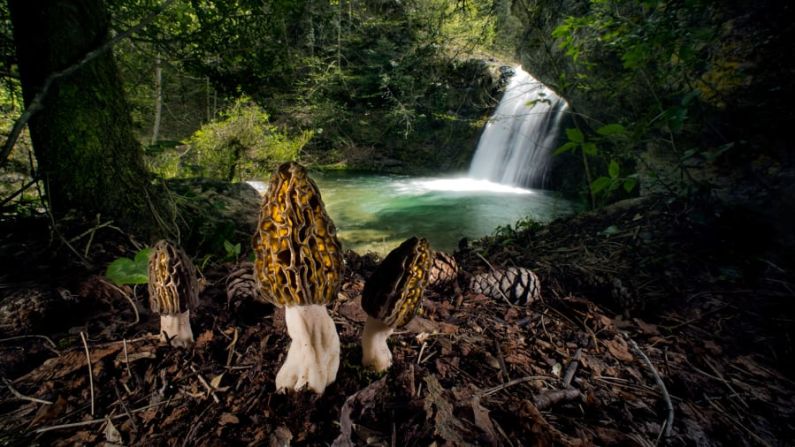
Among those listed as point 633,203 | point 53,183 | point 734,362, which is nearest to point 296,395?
point 734,362

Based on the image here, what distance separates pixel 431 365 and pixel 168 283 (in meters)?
1.32

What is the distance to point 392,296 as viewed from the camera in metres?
1.38

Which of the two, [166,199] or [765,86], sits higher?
[765,86]

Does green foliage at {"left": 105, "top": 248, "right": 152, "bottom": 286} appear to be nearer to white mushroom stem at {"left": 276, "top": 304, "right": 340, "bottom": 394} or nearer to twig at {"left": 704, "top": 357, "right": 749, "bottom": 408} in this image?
white mushroom stem at {"left": 276, "top": 304, "right": 340, "bottom": 394}

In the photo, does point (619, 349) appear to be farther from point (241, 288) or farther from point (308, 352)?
point (241, 288)

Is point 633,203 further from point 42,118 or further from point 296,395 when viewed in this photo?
point 42,118

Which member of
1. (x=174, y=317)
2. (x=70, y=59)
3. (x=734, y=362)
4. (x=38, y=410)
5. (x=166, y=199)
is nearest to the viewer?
(x=38, y=410)

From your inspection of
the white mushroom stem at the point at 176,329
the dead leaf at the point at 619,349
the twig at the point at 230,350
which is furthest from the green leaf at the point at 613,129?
the white mushroom stem at the point at 176,329

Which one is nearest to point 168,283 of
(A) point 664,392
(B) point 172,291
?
(B) point 172,291

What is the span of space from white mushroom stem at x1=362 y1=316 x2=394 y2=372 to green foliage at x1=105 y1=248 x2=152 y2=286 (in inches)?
45.8

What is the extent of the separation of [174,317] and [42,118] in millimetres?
1862

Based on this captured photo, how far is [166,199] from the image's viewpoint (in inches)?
110

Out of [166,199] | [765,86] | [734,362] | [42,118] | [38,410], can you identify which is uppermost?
[765,86]

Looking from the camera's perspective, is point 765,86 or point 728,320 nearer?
point 728,320
